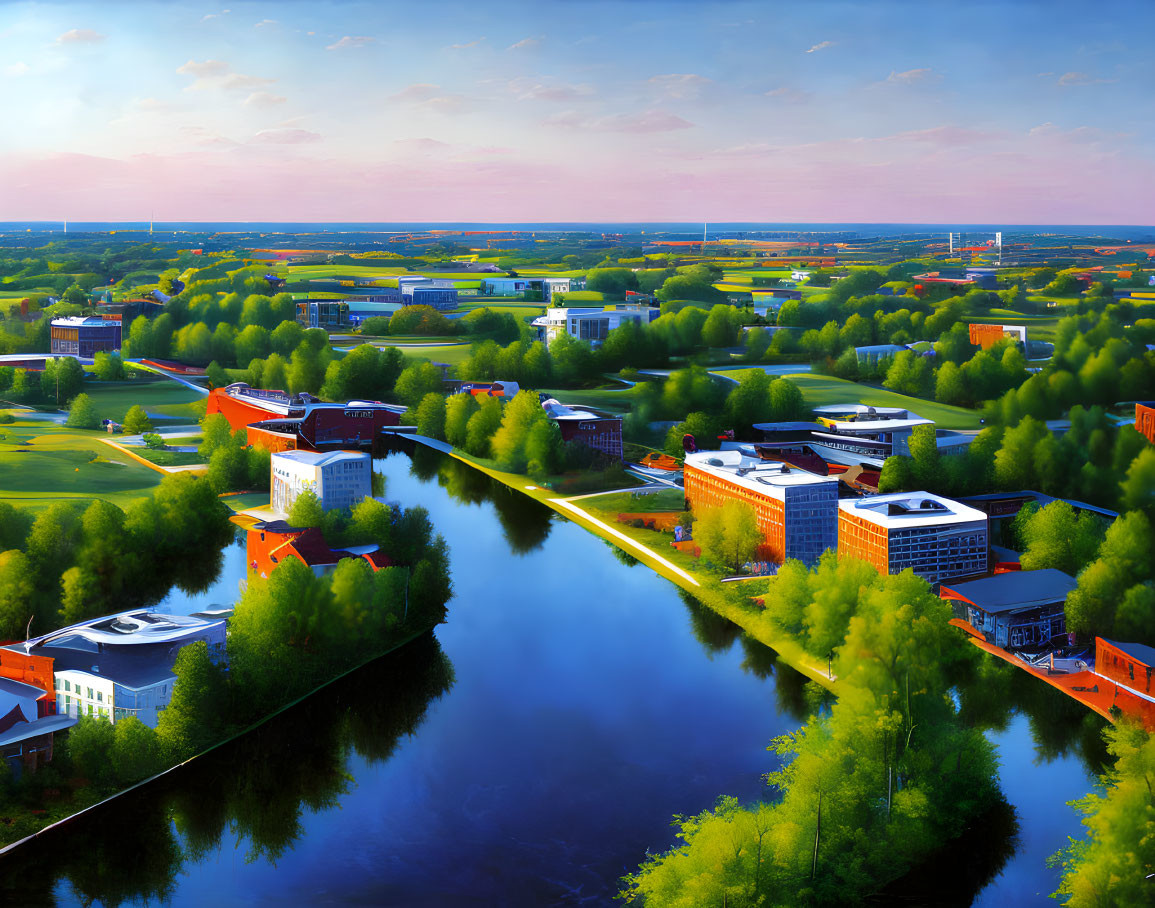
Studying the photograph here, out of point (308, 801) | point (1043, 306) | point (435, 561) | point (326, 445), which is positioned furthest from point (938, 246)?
point (308, 801)

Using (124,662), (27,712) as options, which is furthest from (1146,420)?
(27,712)

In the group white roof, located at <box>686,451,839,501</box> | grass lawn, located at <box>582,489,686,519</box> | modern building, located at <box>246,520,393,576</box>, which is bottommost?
grass lawn, located at <box>582,489,686,519</box>

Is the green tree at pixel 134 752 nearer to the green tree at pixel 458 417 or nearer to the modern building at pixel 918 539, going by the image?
the modern building at pixel 918 539

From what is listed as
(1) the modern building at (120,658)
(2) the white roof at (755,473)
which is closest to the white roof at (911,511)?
(2) the white roof at (755,473)

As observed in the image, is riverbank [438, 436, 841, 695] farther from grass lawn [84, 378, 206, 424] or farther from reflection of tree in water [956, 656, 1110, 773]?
grass lawn [84, 378, 206, 424]

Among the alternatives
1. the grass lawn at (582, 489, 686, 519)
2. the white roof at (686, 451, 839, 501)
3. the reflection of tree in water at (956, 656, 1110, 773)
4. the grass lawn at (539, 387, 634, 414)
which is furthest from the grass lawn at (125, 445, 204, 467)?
the reflection of tree in water at (956, 656, 1110, 773)

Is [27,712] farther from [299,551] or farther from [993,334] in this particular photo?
[993,334]

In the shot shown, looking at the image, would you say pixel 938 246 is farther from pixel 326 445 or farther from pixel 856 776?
pixel 856 776

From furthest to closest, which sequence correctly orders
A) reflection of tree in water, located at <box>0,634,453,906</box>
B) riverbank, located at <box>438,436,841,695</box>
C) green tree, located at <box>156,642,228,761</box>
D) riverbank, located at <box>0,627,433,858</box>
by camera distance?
riverbank, located at <box>438,436,841,695</box>, green tree, located at <box>156,642,228,761</box>, riverbank, located at <box>0,627,433,858</box>, reflection of tree in water, located at <box>0,634,453,906</box>
